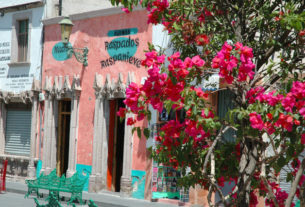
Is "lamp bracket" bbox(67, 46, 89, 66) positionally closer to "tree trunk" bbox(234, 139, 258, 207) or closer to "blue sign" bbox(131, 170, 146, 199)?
"blue sign" bbox(131, 170, 146, 199)

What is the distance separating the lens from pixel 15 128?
2394 cm

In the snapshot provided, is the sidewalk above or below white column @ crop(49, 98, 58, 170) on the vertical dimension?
below

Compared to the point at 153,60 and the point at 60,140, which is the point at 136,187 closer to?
the point at 60,140

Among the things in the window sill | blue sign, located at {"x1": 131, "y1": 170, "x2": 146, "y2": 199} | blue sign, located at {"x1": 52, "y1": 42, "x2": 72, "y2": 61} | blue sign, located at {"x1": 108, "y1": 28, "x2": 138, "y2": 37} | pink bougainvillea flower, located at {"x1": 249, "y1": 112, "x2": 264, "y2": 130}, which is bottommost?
blue sign, located at {"x1": 131, "y1": 170, "x2": 146, "y2": 199}

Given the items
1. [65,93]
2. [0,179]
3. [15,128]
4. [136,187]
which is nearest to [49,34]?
[65,93]

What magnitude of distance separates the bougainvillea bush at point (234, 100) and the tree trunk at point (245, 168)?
11mm

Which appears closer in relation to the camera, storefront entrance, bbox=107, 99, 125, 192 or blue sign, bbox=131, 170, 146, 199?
blue sign, bbox=131, 170, 146, 199

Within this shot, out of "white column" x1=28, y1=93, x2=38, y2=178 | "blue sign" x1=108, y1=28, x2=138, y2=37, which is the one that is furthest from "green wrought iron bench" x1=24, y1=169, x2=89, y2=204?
"blue sign" x1=108, y1=28, x2=138, y2=37

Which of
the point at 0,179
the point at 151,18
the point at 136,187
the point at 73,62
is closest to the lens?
the point at 151,18

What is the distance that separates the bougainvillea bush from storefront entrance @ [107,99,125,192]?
11.3 metres

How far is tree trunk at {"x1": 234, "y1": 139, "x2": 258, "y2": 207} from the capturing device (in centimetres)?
666

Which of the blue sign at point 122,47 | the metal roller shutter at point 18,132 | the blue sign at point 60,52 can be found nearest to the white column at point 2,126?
the metal roller shutter at point 18,132

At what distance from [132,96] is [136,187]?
11.8 metres

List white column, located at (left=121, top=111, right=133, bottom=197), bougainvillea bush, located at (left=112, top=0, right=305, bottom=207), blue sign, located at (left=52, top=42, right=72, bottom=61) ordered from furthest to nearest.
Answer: blue sign, located at (left=52, top=42, right=72, bottom=61)
white column, located at (left=121, top=111, right=133, bottom=197)
bougainvillea bush, located at (left=112, top=0, right=305, bottom=207)
